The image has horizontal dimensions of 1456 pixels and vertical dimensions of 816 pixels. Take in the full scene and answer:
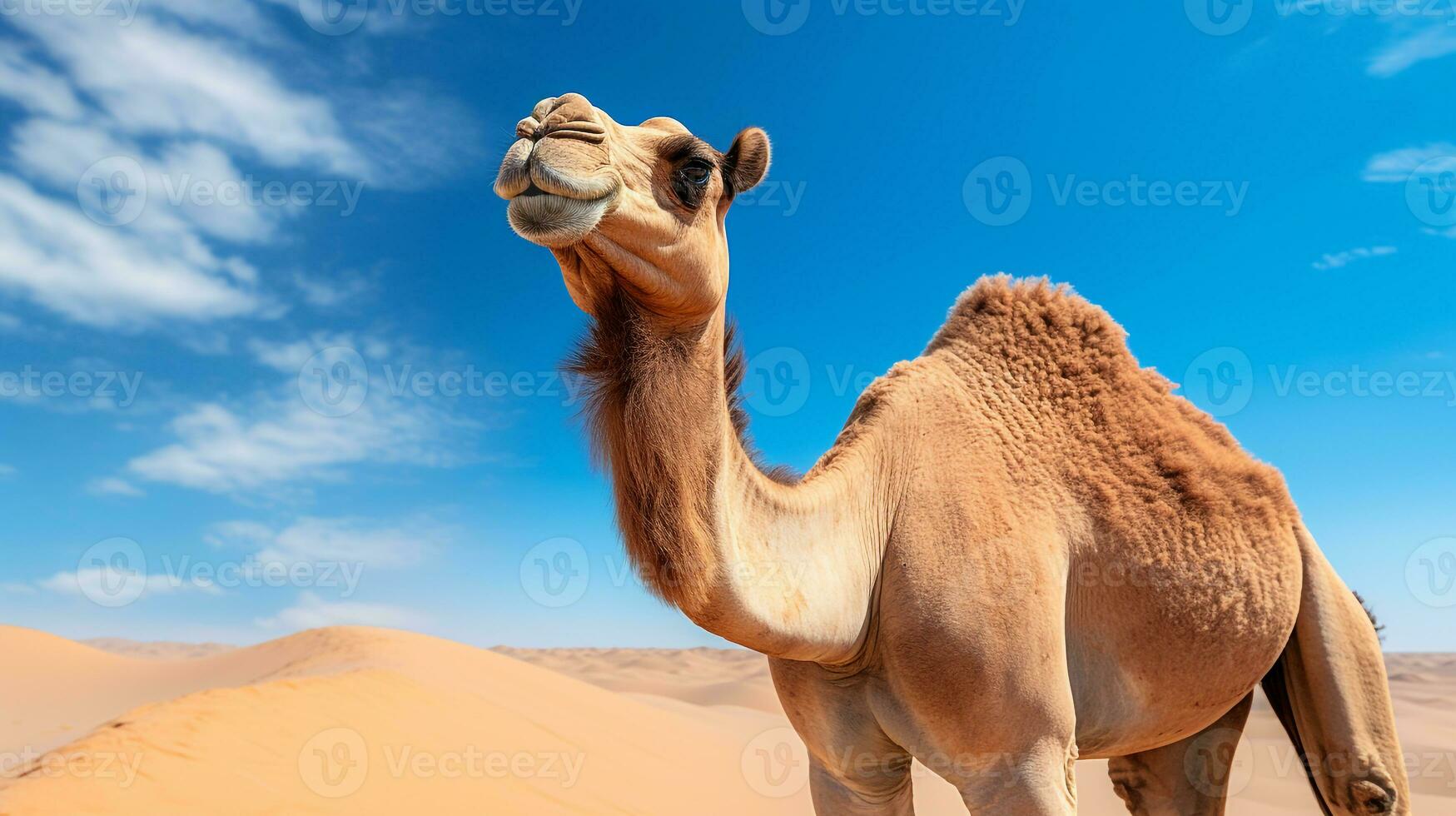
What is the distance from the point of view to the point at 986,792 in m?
3.22

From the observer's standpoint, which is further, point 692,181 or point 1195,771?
point 1195,771

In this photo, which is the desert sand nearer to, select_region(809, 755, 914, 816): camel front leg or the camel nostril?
the camel nostril

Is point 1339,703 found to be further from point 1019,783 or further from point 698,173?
point 698,173

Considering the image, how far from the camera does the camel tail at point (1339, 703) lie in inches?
175

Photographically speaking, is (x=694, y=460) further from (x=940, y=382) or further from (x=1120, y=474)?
(x=1120, y=474)

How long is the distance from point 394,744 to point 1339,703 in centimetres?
895

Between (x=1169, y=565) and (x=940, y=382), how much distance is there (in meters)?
1.24

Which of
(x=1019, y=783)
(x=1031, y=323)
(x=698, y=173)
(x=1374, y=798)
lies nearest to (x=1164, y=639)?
(x=1019, y=783)

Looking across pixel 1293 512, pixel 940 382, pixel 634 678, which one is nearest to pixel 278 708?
pixel 940 382

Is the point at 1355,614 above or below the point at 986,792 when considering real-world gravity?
above

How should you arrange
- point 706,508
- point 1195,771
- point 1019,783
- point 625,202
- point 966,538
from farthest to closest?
point 1195,771
point 966,538
point 1019,783
point 706,508
point 625,202

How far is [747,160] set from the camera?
3.28 metres

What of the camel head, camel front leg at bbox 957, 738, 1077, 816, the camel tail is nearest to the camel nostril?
the camel tail

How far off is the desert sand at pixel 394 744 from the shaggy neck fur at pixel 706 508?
423 cm
